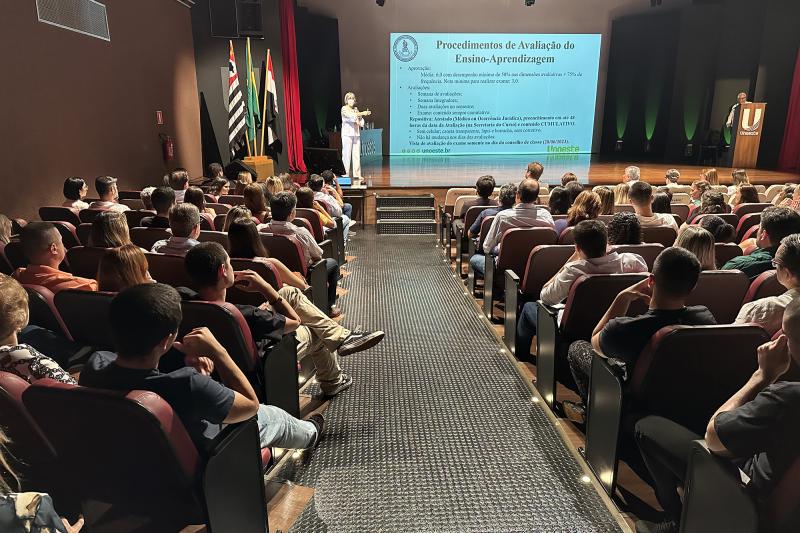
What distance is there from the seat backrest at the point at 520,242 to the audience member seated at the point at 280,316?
3.91ft

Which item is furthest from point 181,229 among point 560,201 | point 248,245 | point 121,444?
point 560,201

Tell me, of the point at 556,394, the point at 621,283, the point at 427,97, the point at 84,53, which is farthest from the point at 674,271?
the point at 427,97

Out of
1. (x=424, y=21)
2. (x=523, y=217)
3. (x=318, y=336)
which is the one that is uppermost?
(x=424, y=21)

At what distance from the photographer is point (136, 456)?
129 centimetres

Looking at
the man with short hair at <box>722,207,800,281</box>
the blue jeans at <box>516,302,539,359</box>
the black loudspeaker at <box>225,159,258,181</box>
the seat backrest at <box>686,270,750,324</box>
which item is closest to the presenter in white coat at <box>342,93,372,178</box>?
the black loudspeaker at <box>225,159,258,181</box>

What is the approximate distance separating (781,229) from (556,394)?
1418 millimetres

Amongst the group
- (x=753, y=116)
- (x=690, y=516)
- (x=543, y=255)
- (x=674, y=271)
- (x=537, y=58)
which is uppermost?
(x=537, y=58)

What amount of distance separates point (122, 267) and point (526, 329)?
2.25 m

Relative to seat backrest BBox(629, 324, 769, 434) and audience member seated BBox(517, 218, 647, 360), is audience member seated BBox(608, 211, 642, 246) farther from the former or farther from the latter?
seat backrest BBox(629, 324, 769, 434)

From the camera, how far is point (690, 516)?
1533 mm

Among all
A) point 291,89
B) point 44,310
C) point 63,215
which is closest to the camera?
point 44,310

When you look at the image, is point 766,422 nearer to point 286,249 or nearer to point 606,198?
point 286,249

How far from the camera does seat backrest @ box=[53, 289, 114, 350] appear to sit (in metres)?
2.08

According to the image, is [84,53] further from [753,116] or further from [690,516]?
[753,116]
